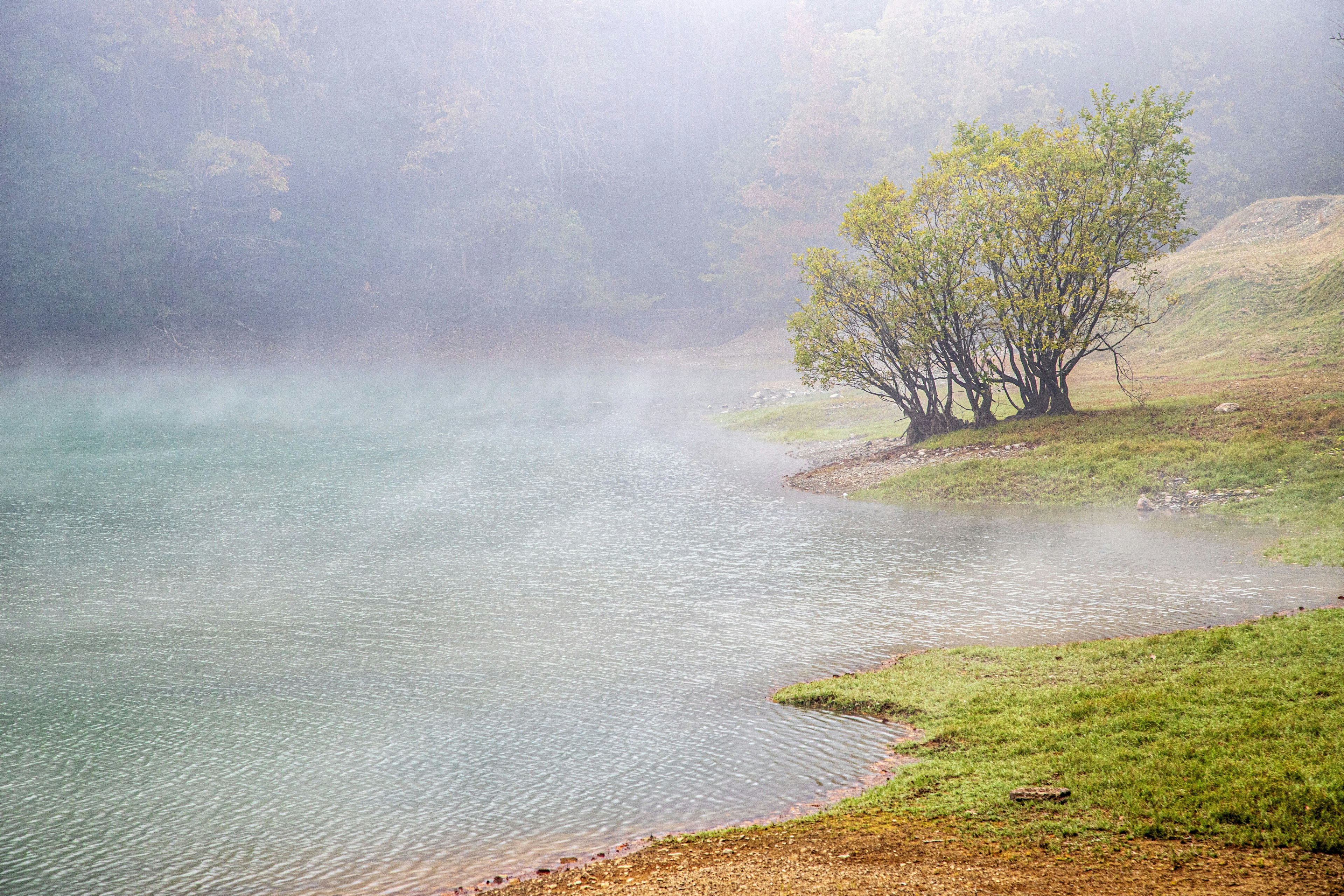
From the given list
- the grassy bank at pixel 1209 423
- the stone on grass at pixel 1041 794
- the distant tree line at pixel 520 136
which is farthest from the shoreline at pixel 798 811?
the distant tree line at pixel 520 136

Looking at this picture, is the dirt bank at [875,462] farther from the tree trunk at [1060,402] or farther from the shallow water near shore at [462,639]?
the tree trunk at [1060,402]

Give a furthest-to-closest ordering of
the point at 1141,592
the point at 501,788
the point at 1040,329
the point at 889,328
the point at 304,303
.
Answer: the point at 304,303 < the point at 889,328 < the point at 1040,329 < the point at 1141,592 < the point at 501,788

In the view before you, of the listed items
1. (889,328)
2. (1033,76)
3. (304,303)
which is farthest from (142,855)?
(1033,76)

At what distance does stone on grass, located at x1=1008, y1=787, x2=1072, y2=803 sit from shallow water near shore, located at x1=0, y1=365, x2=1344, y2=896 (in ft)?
6.00

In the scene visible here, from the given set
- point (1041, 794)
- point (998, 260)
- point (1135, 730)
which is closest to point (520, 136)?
point (998, 260)

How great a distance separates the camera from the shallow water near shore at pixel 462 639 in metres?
8.46

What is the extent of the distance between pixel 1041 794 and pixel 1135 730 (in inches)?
57.6

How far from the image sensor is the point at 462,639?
13.6 m

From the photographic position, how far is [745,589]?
1561 cm

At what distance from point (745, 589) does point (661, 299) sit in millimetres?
63054

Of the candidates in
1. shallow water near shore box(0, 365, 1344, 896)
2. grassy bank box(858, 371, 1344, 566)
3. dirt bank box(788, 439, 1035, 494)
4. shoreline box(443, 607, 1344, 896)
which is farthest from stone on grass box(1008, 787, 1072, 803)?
dirt bank box(788, 439, 1035, 494)

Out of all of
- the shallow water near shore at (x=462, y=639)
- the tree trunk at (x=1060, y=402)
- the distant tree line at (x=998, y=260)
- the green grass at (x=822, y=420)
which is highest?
the distant tree line at (x=998, y=260)

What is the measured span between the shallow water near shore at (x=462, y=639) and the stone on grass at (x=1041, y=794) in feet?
6.00

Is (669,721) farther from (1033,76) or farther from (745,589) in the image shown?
(1033,76)
